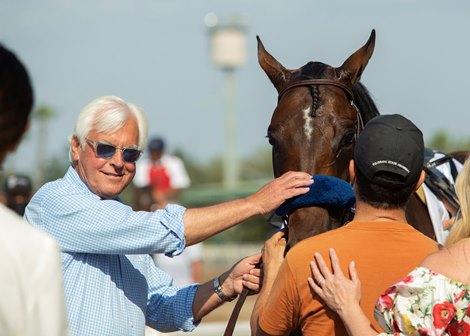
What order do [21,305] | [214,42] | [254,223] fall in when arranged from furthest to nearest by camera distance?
1. [214,42]
2. [254,223]
3. [21,305]

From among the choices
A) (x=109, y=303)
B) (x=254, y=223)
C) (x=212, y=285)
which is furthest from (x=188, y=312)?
(x=254, y=223)

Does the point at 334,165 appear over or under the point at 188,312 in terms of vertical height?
over

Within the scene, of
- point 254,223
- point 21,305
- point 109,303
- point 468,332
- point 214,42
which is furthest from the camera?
point 214,42

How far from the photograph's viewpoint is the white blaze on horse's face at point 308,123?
4.64m

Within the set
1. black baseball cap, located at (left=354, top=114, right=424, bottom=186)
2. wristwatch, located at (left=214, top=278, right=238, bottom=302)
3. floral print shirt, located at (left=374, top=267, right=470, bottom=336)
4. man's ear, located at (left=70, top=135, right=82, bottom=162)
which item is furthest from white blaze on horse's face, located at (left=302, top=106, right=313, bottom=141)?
floral print shirt, located at (left=374, top=267, right=470, bottom=336)

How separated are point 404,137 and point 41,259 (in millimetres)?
1588

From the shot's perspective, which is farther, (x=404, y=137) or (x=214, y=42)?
(x=214, y=42)

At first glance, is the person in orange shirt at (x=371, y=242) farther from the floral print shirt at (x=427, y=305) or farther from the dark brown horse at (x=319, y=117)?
the dark brown horse at (x=319, y=117)

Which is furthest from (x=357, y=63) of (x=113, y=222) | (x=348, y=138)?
(x=113, y=222)

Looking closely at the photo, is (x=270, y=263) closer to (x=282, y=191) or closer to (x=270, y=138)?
(x=282, y=191)

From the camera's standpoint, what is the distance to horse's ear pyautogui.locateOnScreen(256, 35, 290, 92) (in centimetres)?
520

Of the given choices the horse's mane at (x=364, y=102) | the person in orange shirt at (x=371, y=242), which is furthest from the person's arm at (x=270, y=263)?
the horse's mane at (x=364, y=102)

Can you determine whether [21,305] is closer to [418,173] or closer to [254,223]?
[418,173]

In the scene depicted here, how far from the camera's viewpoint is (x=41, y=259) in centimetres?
224
